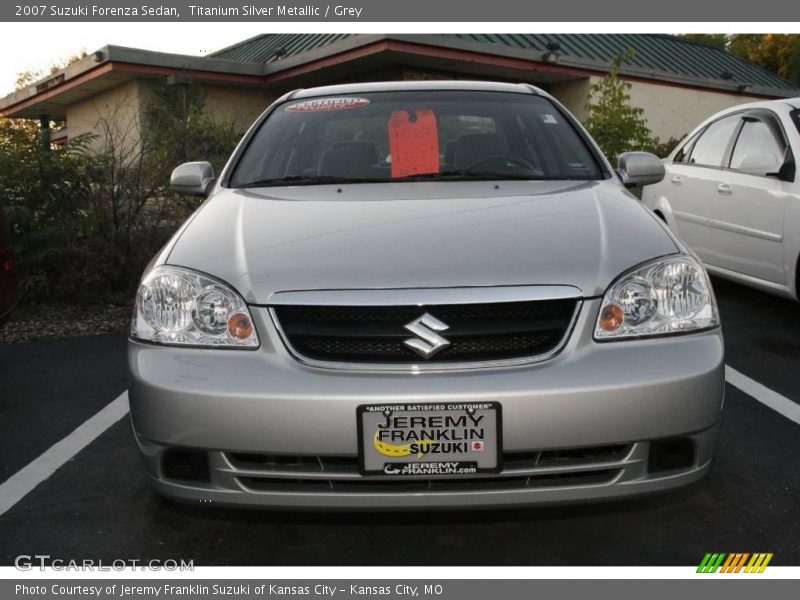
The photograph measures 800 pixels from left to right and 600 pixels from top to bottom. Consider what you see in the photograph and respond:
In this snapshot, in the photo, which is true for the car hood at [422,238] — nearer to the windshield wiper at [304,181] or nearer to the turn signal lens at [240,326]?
the turn signal lens at [240,326]

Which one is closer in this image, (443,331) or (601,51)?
(443,331)

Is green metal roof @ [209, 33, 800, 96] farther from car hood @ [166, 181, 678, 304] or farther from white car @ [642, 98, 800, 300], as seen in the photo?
car hood @ [166, 181, 678, 304]

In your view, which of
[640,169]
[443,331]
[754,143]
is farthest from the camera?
[754,143]

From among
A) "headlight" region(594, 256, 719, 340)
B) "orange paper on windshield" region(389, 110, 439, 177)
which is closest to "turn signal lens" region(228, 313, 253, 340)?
"headlight" region(594, 256, 719, 340)

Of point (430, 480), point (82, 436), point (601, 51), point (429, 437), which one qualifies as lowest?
point (82, 436)

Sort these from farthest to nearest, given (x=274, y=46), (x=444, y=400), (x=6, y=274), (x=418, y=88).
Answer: (x=274, y=46) < (x=6, y=274) < (x=418, y=88) < (x=444, y=400)

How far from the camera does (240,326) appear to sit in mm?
2383

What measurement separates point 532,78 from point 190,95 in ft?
23.3

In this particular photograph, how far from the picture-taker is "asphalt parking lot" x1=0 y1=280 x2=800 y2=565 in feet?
8.27

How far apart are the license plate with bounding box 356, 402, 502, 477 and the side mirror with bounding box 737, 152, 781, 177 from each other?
13.0 ft

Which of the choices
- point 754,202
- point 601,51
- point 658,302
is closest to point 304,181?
point 658,302

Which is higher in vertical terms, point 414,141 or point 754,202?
point 414,141

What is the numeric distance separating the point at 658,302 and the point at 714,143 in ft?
14.4

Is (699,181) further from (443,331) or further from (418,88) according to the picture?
(443,331)
